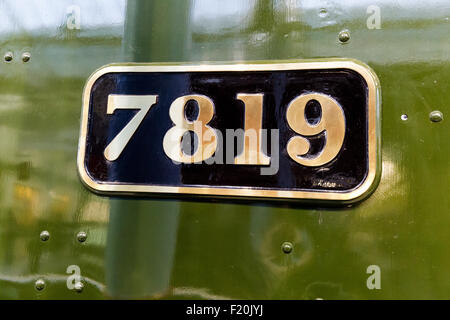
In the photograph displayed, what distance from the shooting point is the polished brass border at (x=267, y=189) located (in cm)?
109

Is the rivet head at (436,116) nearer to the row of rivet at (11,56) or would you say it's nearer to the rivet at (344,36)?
the rivet at (344,36)

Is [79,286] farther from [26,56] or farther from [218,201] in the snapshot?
[26,56]

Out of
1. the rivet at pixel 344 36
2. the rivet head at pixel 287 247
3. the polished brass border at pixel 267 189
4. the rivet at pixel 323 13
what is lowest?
the rivet head at pixel 287 247

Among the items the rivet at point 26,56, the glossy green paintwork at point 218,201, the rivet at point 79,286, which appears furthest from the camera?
the rivet at point 26,56

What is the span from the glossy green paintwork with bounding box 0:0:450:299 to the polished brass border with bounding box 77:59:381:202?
0.02 meters

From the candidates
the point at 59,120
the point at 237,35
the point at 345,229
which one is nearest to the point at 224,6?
the point at 237,35

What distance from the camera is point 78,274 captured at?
1224 millimetres

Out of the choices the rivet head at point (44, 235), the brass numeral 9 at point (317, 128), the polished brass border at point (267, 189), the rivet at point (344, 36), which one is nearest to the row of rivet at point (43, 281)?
the rivet head at point (44, 235)

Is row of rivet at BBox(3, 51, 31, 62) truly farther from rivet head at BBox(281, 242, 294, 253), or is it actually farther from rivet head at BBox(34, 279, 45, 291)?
rivet head at BBox(281, 242, 294, 253)

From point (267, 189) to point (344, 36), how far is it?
428 millimetres

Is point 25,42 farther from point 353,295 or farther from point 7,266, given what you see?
point 353,295

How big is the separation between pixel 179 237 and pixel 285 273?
11.2 inches

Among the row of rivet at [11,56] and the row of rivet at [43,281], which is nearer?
the row of rivet at [43,281]

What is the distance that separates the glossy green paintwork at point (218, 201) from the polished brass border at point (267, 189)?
23 millimetres
